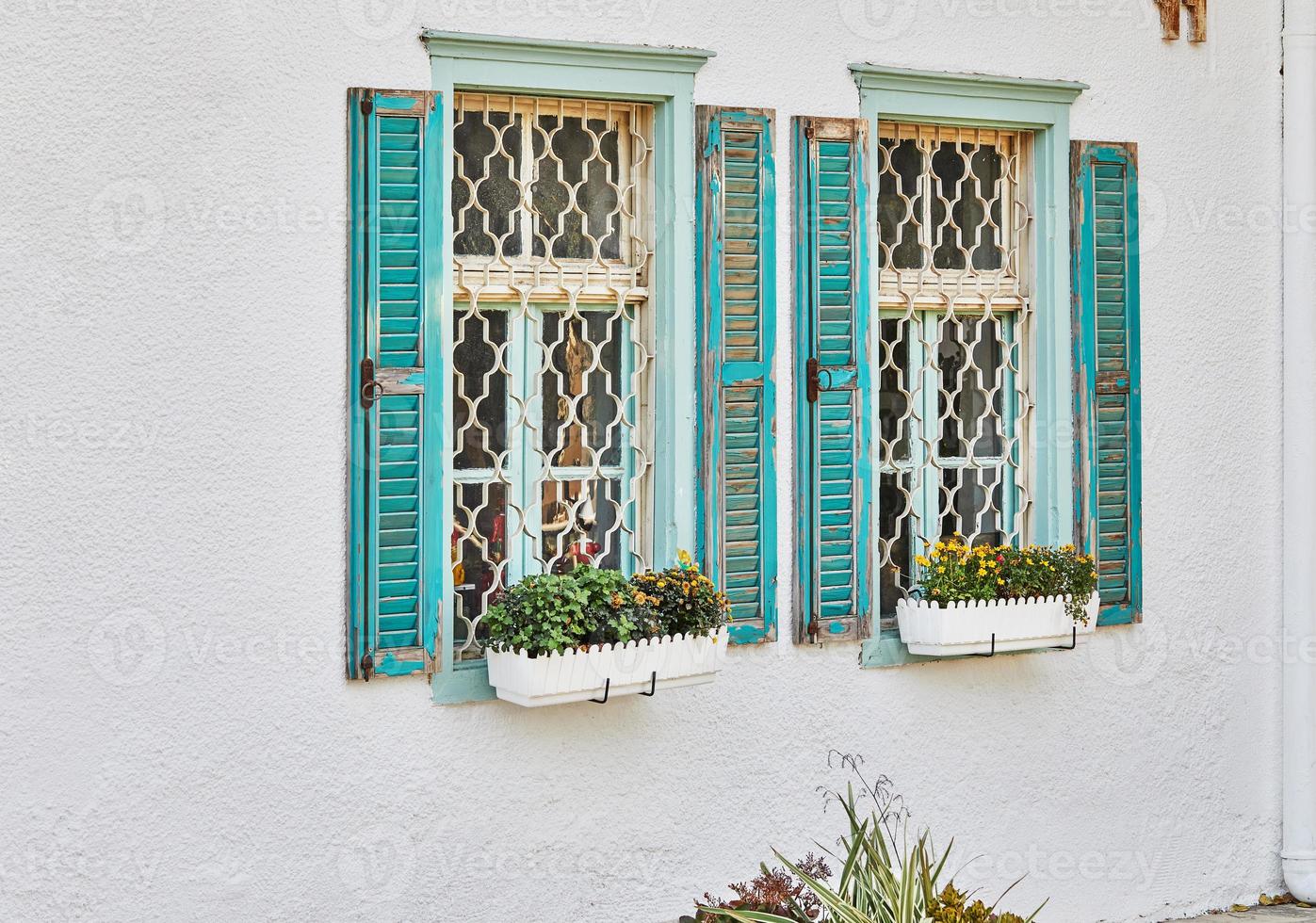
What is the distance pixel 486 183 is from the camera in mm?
5125

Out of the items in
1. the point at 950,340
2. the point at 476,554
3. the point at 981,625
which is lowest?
the point at 981,625

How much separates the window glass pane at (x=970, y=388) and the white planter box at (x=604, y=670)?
1443mm

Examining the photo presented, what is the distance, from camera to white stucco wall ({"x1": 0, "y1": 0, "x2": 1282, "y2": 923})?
4441 millimetres

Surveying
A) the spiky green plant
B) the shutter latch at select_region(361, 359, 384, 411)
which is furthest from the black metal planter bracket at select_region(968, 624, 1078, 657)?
the shutter latch at select_region(361, 359, 384, 411)

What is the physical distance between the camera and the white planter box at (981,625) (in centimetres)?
545

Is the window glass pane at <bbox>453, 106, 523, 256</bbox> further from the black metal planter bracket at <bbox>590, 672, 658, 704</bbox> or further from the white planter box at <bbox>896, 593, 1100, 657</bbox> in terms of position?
the white planter box at <bbox>896, 593, 1100, 657</bbox>

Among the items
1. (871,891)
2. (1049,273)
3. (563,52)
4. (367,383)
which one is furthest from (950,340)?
(367,383)

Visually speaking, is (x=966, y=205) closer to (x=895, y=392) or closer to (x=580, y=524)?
(x=895, y=392)

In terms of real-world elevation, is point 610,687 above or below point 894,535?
below

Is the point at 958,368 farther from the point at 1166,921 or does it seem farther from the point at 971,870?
the point at 1166,921

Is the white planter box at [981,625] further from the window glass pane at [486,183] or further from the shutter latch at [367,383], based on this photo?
the shutter latch at [367,383]

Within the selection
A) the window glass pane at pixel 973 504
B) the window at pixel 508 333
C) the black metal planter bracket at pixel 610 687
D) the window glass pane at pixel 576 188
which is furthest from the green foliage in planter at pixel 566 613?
the window glass pane at pixel 973 504

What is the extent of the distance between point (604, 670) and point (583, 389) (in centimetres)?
101

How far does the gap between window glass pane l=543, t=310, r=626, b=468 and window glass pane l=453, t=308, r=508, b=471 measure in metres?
0.16
